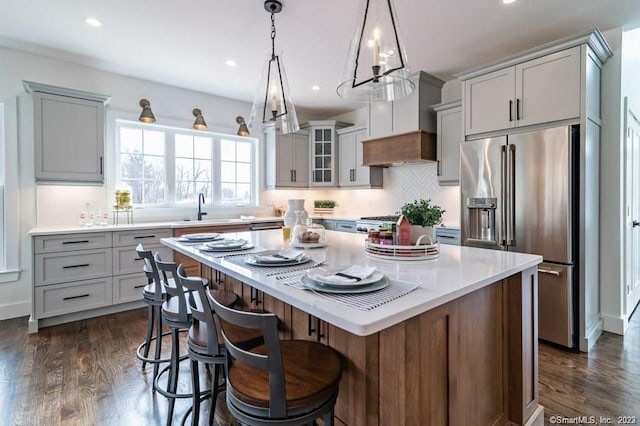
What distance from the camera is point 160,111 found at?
4.38 metres

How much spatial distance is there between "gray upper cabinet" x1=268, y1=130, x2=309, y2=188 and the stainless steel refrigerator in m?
3.04

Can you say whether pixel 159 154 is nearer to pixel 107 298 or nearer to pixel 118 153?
pixel 118 153

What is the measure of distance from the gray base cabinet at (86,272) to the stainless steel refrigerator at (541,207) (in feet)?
12.0

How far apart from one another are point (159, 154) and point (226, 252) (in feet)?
10.4

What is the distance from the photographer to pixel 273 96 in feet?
8.26

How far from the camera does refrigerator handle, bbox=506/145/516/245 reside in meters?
2.89

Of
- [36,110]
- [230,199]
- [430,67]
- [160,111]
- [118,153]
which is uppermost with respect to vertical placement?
[430,67]

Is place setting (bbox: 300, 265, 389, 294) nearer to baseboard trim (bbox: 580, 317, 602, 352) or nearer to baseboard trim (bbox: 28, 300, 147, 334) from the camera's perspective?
baseboard trim (bbox: 580, 317, 602, 352)

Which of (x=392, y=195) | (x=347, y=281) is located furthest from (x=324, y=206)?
(x=347, y=281)

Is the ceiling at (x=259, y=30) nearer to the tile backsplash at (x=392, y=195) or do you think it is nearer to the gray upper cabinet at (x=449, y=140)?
the gray upper cabinet at (x=449, y=140)

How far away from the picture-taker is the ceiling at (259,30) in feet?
8.68

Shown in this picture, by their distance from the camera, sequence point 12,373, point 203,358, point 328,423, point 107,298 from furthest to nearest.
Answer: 1. point 107,298
2. point 12,373
3. point 203,358
4. point 328,423

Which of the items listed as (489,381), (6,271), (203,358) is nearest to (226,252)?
(203,358)

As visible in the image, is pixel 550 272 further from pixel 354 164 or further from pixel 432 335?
pixel 354 164
